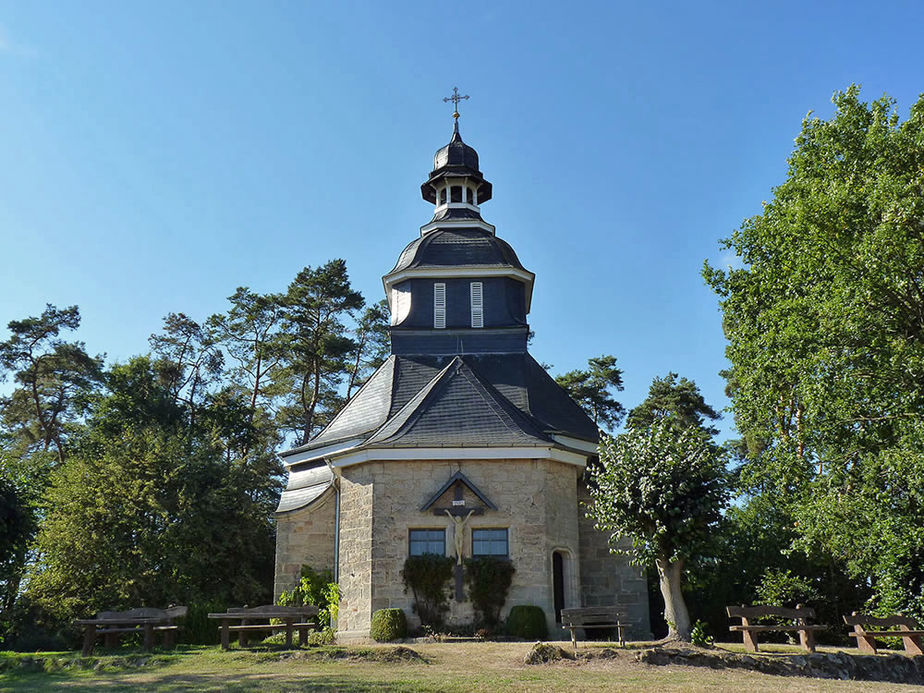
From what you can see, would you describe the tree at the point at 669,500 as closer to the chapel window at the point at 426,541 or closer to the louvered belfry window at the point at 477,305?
the chapel window at the point at 426,541

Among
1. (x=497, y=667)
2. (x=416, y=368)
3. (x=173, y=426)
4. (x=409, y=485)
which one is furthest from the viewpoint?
(x=173, y=426)

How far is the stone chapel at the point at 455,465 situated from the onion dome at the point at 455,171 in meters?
2.66

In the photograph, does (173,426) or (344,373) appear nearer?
(173,426)

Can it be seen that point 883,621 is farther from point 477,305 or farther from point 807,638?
point 477,305

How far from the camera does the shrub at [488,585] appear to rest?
61.6ft

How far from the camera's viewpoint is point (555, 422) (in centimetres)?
2359

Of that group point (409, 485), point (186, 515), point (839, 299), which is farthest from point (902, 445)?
point (186, 515)

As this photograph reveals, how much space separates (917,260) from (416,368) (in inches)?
524

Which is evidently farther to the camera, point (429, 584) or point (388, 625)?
point (429, 584)

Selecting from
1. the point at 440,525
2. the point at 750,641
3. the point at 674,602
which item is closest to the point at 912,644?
the point at 750,641

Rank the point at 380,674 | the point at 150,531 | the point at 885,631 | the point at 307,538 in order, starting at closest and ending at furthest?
1. the point at 380,674
2. the point at 885,631
3. the point at 307,538
4. the point at 150,531

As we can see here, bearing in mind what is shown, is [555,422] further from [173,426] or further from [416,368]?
[173,426]

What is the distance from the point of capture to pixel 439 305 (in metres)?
26.4

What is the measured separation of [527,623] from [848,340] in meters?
8.71
